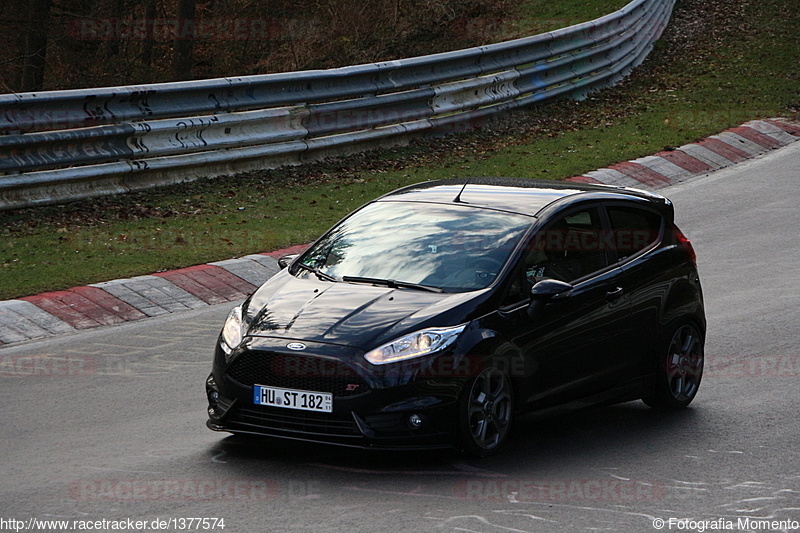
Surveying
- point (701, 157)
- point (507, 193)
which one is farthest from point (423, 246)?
point (701, 157)

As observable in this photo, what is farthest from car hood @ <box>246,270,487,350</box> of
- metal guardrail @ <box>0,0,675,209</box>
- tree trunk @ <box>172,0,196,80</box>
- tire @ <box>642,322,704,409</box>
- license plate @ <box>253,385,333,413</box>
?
tree trunk @ <box>172,0,196,80</box>

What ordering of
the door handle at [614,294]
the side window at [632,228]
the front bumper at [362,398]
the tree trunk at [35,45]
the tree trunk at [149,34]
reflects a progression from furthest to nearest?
the tree trunk at [149,34], the tree trunk at [35,45], the side window at [632,228], the door handle at [614,294], the front bumper at [362,398]

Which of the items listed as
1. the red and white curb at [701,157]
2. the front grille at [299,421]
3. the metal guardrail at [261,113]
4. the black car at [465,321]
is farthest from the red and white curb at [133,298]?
the red and white curb at [701,157]

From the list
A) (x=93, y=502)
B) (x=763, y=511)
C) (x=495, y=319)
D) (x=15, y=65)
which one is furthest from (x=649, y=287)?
(x=15, y=65)

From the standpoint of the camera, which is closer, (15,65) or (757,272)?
(757,272)

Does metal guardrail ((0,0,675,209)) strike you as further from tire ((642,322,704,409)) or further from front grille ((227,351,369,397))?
tire ((642,322,704,409))

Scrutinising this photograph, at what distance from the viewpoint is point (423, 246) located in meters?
7.26

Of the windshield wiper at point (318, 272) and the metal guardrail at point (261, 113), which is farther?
the metal guardrail at point (261, 113)

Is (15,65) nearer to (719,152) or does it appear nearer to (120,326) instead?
(719,152)

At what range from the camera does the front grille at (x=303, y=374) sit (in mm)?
6195

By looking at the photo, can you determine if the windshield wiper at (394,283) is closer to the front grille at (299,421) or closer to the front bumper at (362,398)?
the front bumper at (362,398)

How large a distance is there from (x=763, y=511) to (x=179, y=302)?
5.73 meters

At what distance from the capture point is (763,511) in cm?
582
